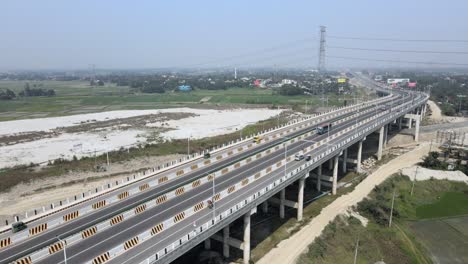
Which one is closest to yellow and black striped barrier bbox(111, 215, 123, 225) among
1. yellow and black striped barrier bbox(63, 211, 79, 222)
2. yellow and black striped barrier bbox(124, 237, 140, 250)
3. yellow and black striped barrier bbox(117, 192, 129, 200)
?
yellow and black striped barrier bbox(63, 211, 79, 222)

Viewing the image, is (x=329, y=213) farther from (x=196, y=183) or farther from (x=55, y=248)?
(x=55, y=248)

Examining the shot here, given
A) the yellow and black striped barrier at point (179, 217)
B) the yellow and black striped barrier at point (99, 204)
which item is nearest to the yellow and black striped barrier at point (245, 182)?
the yellow and black striped barrier at point (179, 217)

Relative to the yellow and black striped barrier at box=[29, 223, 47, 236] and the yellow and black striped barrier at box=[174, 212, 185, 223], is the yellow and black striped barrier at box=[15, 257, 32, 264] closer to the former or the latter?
the yellow and black striped barrier at box=[29, 223, 47, 236]

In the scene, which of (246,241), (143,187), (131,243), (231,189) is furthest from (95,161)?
(131,243)

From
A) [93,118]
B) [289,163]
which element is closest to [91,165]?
[289,163]

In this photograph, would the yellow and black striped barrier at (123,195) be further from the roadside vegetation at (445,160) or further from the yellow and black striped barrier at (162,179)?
the roadside vegetation at (445,160)

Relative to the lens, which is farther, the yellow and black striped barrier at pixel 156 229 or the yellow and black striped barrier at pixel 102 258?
the yellow and black striped barrier at pixel 156 229

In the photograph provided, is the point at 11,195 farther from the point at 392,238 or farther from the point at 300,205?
the point at 392,238
